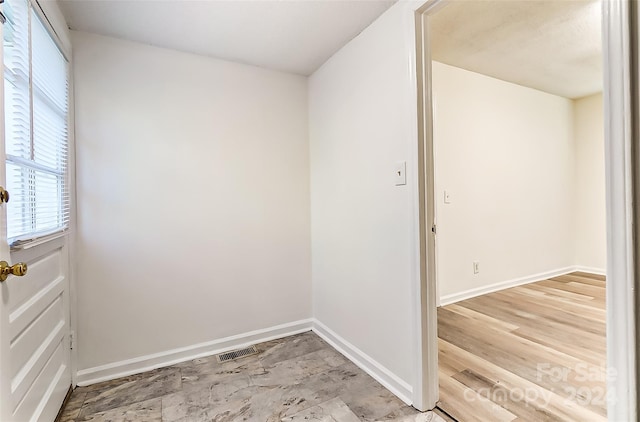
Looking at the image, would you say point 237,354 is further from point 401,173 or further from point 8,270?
point 401,173

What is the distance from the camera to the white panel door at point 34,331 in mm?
1025

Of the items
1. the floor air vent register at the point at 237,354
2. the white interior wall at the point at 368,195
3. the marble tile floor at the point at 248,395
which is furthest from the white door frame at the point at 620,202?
the floor air vent register at the point at 237,354

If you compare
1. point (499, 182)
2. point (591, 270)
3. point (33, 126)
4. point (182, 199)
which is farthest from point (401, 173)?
point (591, 270)

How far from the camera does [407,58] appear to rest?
1.64 meters

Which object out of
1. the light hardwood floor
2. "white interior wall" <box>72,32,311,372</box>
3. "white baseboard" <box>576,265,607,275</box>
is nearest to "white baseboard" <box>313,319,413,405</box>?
the light hardwood floor

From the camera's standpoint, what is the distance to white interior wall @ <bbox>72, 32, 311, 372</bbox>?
6.53 feet

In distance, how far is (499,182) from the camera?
353 centimetres

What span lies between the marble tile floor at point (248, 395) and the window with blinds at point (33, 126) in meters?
1.04

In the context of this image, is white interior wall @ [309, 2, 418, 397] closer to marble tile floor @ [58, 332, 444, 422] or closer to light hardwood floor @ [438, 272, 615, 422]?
marble tile floor @ [58, 332, 444, 422]

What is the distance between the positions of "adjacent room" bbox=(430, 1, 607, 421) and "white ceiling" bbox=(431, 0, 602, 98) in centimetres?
1

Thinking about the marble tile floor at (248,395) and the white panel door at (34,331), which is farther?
the marble tile floor at (248,395)

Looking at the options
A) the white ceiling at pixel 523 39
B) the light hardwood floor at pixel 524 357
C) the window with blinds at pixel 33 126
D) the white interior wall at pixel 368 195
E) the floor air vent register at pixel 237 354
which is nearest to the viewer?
the window with blinds at pixel 33 126

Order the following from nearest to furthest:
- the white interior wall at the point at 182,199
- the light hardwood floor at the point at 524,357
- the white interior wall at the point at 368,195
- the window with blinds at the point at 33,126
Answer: the window with blinds at the point at 33,126 → the light hardwood floor at the point at 524,357 → the white interior wall at the point at 368,195 → the white interior wall at the point at 182,199

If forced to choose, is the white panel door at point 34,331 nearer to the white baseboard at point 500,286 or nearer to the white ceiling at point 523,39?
the white ceiling at point 523,39
